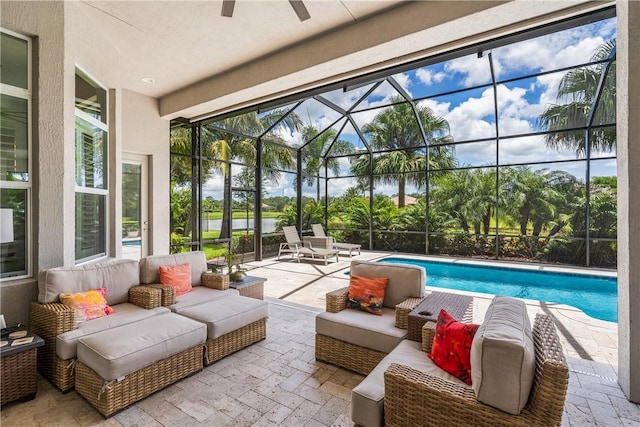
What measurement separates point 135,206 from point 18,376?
3963mm

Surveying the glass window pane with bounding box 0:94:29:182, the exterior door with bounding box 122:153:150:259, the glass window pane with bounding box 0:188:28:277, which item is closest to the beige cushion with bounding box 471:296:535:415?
the glass window pane with bounding box 0:188:28:277

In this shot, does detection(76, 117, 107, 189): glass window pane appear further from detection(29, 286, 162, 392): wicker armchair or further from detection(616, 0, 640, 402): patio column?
detection(616, 0, 640, 402): patio column

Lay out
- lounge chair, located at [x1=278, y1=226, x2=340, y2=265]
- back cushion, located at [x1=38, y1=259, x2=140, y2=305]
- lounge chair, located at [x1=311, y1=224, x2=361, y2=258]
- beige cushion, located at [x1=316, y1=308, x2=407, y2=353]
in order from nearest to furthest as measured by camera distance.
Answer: beige cushion, located at [x1=316, y1=308, x2=407, y2=353]
back cushion, located at [x1=38, y1=259, x2=140, y2=305]
lounge chair, located at [x1=278, y1=226, x2=340, y2=265]
lounge chair, located at [x1=311, y1=224, x2=361, y2=258]

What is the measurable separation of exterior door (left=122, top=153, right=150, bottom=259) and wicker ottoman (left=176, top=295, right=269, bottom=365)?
3364mm

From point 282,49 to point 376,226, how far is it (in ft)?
24.2

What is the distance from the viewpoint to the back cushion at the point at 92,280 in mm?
2678

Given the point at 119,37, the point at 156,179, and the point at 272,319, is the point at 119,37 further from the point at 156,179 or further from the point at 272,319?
the point at 272,319

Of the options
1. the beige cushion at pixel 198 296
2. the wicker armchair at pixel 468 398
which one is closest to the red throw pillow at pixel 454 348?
the wicker armchair at pixel 468 398

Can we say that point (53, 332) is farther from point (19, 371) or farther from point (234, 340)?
point (234, 340)

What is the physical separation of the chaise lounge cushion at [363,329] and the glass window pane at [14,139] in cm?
315

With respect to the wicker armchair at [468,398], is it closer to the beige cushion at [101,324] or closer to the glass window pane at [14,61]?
the beige cushion at [101,324]

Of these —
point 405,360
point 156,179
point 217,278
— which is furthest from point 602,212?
point 156,179

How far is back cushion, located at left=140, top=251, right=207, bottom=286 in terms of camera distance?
134 inches

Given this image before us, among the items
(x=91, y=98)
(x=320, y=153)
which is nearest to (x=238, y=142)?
(x=320, y=153)
